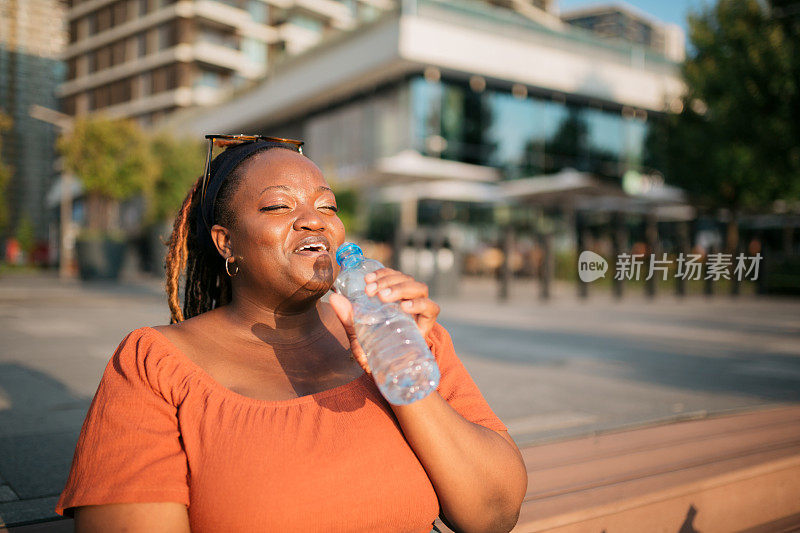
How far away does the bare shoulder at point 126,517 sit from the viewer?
3.88 feet

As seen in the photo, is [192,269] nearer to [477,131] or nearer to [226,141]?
[226,141]

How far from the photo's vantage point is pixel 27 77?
53.6m

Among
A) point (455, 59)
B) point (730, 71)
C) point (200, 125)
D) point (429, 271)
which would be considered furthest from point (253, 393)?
point (200, 125)

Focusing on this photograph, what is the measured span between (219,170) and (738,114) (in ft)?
64.9

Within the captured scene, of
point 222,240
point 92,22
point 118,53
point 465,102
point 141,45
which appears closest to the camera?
point 222,240

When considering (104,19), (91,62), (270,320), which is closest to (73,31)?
(91,62)

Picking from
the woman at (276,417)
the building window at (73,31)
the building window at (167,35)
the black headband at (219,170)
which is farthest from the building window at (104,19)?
the woman at (276,417)

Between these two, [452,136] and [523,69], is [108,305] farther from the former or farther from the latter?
[523,69]

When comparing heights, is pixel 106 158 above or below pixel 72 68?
below

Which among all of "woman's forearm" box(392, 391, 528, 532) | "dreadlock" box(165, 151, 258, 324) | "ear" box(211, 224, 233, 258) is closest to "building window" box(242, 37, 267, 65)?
"dreadlock" box(165, 151, 258, 324)

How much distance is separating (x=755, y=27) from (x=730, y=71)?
1.54m

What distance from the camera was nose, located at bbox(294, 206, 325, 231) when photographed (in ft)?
4.75

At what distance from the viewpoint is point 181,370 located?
51.9 inches

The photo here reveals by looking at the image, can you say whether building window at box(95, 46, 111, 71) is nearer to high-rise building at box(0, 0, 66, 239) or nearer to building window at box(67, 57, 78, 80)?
building window at box(67, 57, 78, 80)
